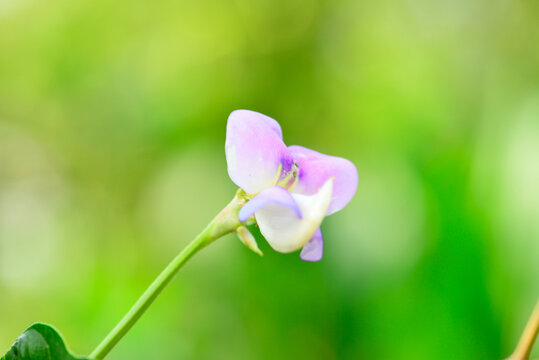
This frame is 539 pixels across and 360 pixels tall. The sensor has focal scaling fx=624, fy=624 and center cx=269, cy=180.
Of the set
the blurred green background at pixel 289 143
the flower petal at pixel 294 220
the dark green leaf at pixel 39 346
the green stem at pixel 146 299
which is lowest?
the blurred green background at pixel 289 143

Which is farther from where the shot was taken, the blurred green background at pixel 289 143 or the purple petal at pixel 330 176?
the blurred green background at pixel 289 143

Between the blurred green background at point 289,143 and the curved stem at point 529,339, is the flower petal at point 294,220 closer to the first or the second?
the curved stem at point 529,339

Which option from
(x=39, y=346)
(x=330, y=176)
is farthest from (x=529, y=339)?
(x=39, y=346)

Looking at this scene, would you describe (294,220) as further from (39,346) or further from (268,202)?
(39,346)

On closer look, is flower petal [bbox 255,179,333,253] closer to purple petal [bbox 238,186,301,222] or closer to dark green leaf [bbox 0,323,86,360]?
purple petal [bbox 238,186,301,222]

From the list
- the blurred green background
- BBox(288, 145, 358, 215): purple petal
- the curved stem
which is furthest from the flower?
the blurred green background

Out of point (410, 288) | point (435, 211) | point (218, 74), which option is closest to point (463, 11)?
point (218, 74)

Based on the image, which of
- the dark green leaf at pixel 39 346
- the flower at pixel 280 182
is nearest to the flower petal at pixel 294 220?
the flower at pixel 280 182
